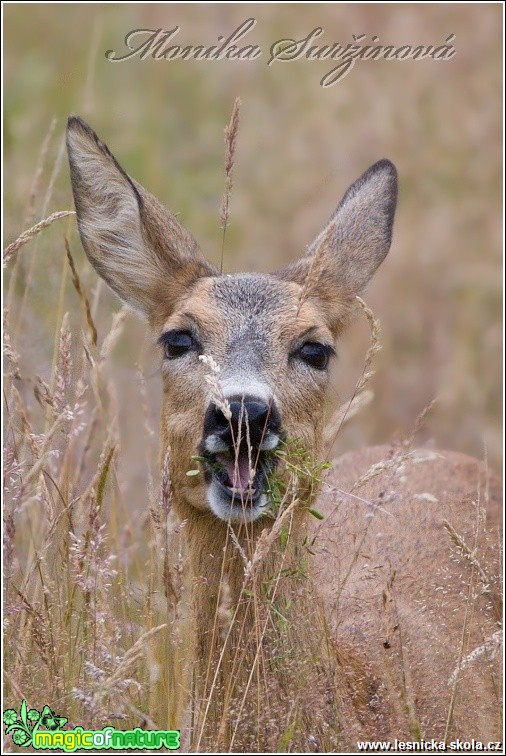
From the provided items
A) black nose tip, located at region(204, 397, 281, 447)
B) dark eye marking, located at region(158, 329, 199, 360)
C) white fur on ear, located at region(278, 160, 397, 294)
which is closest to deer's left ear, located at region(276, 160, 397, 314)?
white fur on ear, located at region(278, 160, 397, 294)

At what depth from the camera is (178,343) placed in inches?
224

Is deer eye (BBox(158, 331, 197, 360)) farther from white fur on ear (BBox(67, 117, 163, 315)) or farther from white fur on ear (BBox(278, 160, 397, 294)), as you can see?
white fur on ear (BBox(278, 160, 397, 294))

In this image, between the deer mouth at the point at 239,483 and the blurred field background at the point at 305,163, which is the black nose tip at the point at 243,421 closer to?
the deer mouth at the point at 239,483

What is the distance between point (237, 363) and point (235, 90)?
10.2 metres

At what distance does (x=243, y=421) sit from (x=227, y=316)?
3.38ft

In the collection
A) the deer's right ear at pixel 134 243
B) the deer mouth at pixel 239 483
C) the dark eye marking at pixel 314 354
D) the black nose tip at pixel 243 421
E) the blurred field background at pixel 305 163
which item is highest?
the blurred field background at pixel 305 163

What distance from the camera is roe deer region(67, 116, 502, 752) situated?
15.9 ft

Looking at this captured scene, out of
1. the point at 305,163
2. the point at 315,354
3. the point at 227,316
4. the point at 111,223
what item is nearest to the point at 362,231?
the point at 315,354

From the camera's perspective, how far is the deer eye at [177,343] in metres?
5.68

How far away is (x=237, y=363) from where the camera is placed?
525cm

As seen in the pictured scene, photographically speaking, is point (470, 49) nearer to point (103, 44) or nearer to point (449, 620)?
point (103, 44)

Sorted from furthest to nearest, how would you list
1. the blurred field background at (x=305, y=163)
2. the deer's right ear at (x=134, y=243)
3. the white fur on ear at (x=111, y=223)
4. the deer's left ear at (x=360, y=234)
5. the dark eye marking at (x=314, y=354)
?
1. the blurred field background at (x=305, y=163)
2. the deer's left ear at (x=360, y=234)
3. the deer's right ear at (x=134, y=243)
4. the white fur on ear at (x=111, y=223)
5. the dark eye marking at (x=314, y=354)

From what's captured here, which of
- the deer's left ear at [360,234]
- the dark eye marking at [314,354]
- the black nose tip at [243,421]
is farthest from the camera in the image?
the deer's left ear at [360,234]

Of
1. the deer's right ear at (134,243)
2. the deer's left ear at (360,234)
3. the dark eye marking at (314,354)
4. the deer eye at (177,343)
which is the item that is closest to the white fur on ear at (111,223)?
the deer's right ear at (134,243)
